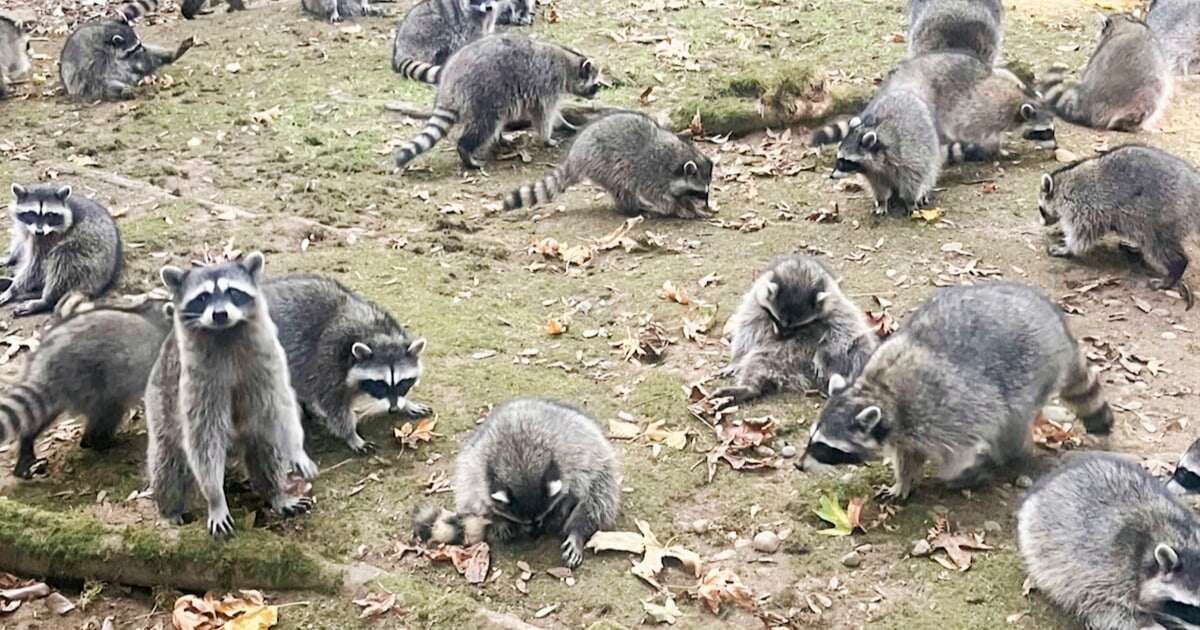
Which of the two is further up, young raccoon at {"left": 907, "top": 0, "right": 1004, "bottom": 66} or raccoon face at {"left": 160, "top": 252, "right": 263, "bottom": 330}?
raccoon face at {"left": 160, "top": 252, "right": 263, "bottom": 330}

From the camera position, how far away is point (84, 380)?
15.6ft

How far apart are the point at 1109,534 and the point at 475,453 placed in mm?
2245

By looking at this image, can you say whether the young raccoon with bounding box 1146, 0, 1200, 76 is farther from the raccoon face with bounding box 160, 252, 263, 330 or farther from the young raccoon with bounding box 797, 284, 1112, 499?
the raccoon face with bounding box 160, 252, 263, 330

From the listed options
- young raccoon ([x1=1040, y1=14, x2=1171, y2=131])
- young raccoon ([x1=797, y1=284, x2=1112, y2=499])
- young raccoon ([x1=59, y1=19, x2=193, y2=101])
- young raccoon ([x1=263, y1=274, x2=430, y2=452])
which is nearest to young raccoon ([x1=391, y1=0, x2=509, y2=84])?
young raccoon ([x1=59, y1=19, x2=193, y2=101])

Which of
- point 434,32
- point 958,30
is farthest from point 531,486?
point 434,32

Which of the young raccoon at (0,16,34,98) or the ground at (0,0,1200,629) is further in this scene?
the young raccoon at (0,16,34,98)

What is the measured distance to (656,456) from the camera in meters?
4.89

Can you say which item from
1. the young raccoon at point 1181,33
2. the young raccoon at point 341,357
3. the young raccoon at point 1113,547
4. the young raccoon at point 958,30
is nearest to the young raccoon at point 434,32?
the young raccoon at point 958,30

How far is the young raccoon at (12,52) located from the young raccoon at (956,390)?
8.87 meters

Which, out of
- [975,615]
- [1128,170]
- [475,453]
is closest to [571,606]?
[475,453]

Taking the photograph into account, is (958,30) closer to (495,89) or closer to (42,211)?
(495,89)

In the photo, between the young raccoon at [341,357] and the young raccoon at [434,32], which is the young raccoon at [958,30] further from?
the young raccoon at [341,357]

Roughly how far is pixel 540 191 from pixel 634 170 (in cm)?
68

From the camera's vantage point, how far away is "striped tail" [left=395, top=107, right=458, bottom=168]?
8.30 metres
